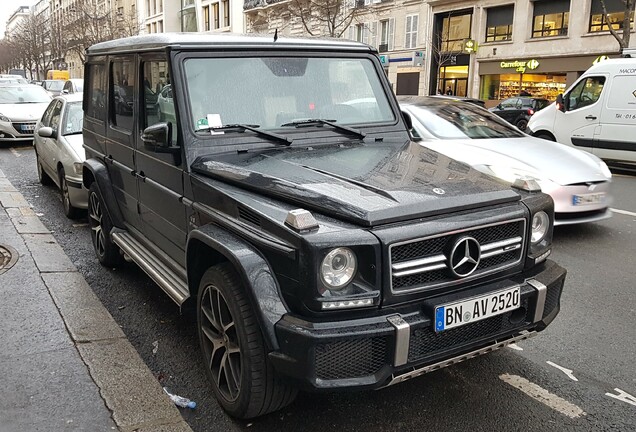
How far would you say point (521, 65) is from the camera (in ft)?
104

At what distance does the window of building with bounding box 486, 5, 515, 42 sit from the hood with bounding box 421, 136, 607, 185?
2792 centimetres

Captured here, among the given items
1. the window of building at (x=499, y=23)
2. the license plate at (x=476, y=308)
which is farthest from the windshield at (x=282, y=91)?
the window of building at (x=499, y=23)

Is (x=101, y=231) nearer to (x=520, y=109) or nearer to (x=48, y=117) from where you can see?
(x=48, y=117)

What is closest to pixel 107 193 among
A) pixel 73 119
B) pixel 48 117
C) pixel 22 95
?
pixel 73 119

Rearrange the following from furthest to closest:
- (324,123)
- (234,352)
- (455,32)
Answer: (455,32) → (324,123) → (234,352)

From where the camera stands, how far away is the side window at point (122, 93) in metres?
4.50

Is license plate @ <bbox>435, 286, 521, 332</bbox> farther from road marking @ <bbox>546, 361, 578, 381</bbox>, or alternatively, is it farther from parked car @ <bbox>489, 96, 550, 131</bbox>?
parked car @ <bbox>489, 96, 550, 131</bbox>

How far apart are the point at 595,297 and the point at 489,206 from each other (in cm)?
253

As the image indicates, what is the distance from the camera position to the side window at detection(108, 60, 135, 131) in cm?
450

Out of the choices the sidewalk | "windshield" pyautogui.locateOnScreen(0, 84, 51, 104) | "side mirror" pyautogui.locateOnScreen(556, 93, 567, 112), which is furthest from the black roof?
"windshield" pyautogui.locateOnScreen(0, 84, 51, 104)

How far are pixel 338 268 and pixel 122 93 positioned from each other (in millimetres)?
3015

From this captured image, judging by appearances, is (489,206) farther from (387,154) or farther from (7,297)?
(7,297)

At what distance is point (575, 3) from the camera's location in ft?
94.0

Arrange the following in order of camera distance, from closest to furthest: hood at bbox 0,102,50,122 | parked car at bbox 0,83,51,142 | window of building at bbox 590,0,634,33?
parked car at bbox 0,83,51,142 < hood at bbox 0,102,50,122 < window of building at bbox 590,0,634,33
